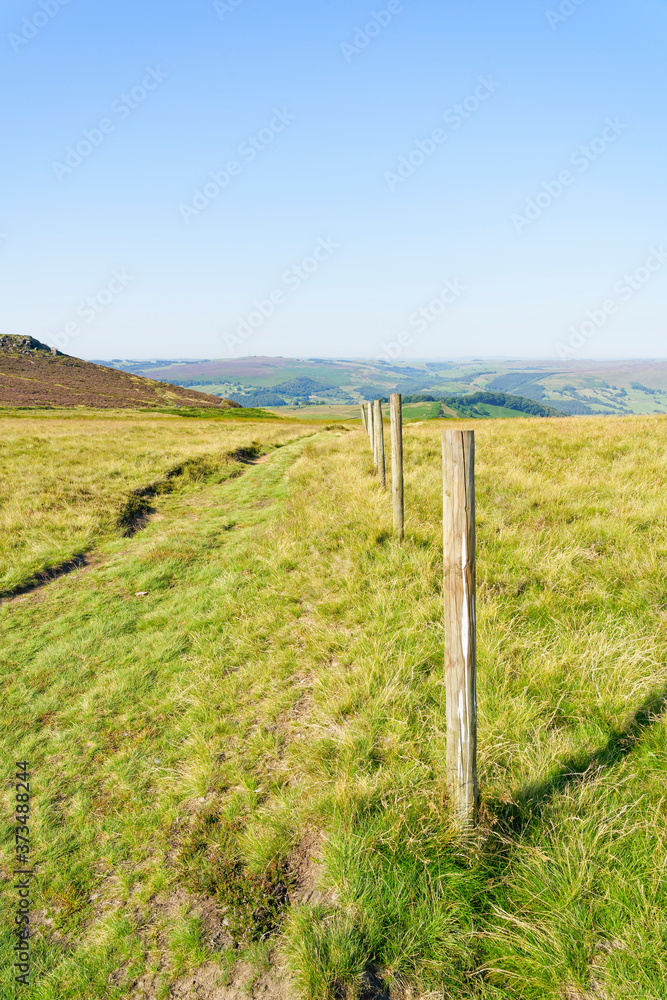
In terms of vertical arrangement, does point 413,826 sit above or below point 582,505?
below

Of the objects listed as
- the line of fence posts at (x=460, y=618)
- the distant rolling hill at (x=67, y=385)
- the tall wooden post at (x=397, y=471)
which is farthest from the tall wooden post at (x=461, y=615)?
the distant rolling hill at (x=67, y=385)

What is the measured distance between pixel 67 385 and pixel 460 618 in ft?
333

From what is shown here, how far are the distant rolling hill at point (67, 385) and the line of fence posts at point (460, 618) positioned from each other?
2988 inches

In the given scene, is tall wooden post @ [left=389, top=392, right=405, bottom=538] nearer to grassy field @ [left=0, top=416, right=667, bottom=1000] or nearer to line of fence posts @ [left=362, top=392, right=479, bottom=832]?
grassy field @ [left=0, top=416, right=667, bottom=1000]

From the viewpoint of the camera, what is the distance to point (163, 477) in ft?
53.1

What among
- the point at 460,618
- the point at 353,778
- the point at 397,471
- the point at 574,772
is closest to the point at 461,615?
the point at 460,618

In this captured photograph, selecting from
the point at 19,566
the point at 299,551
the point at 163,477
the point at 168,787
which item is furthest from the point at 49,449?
the point at 168,787

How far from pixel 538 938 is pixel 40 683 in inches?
240

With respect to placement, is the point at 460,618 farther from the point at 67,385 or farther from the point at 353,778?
the point at 67,385

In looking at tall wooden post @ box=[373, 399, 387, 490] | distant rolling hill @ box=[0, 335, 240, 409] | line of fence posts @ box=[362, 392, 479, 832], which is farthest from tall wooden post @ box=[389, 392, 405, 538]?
distant rolling hill @ box=[0, 335, 240, 409]

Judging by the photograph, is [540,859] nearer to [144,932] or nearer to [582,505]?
[144,932]

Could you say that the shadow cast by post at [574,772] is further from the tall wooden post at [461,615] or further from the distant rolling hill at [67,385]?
the distant rolling hill at [67,385]

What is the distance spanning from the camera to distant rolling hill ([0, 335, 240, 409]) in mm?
71562

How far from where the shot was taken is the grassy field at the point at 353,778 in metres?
2.29
